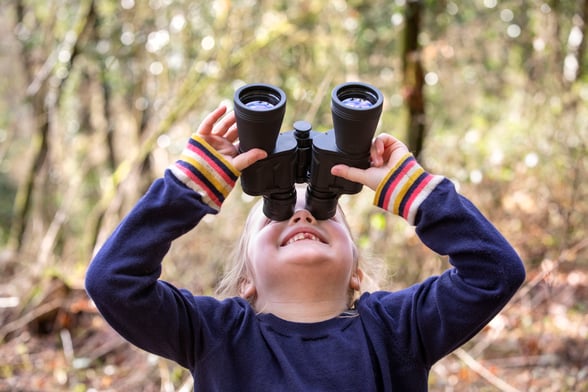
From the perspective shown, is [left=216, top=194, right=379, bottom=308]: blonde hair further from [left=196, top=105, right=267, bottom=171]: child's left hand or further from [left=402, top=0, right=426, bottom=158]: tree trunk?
[left=402, top=0, right=426, bottom=158]: tree trunk

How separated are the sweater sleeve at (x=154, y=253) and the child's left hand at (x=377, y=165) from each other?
0.29m

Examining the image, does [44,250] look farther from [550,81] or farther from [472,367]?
[550,81]

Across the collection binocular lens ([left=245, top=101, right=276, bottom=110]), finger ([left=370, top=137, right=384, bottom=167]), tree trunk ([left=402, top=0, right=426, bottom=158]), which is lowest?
tree trunk ([left=402, top=0, right=426, bottom=158])

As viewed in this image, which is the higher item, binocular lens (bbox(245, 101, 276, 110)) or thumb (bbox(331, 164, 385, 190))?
binocular lens (bbox(245, 101, 276, 110))

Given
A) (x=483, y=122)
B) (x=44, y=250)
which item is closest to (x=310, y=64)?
(x=44, y=250)

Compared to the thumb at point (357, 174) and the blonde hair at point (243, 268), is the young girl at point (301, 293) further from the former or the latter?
the blonde hair at point (243, 268)

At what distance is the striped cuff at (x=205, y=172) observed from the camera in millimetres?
1657

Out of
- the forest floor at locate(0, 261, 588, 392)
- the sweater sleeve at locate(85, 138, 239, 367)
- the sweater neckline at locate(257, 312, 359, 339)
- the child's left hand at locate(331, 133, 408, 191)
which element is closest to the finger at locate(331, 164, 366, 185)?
the child's left hand at locate(331, 133, 408, 191)

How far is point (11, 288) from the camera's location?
15.7 feet

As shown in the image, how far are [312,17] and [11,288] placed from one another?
2773mm

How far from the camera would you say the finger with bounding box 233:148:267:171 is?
171cm

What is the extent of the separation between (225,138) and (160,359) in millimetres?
1999

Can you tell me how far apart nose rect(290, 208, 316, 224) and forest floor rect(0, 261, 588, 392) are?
5.37 ft

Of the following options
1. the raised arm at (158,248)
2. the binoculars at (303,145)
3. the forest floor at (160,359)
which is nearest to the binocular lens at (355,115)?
the binoculars at (303,145)
